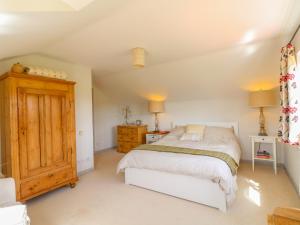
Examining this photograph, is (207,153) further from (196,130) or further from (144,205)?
(196,130)

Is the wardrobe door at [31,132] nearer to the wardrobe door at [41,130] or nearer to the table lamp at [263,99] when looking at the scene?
the wardrobe door at [41,130]

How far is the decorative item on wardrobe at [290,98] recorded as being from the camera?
209cm

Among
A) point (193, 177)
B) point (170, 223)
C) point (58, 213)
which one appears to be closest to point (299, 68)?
point (193, 177)

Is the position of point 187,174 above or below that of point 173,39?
below

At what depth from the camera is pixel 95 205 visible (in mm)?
2451

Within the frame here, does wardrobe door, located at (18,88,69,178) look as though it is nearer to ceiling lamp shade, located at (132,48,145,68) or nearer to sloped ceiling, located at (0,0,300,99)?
sloped ceiling, located at (0,0,300,99)

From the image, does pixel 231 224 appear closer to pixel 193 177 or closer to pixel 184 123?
pixel 193 177

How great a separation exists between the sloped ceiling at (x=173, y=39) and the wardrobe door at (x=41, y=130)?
0.68m

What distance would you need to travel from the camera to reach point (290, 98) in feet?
7.03

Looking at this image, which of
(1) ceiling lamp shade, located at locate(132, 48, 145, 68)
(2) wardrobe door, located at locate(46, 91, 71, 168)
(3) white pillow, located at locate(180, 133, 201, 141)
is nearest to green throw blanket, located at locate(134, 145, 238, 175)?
(3) white pillow, located at locate(180, 133, 201, 141)

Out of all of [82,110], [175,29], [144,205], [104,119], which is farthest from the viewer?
[104,119]

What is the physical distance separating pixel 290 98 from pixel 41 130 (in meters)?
3.34

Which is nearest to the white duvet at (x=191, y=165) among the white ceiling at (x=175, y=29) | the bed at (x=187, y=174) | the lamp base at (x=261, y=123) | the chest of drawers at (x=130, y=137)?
the bed at (x=187, y=174)

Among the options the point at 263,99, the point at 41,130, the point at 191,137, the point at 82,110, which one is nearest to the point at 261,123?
the point at 263,99
